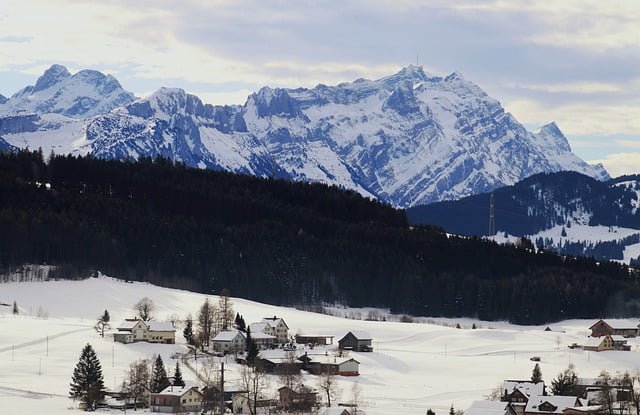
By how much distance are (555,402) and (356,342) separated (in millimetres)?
38135

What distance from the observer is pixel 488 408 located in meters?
87.9

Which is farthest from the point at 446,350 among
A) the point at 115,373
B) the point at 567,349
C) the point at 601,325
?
the point at 115,373

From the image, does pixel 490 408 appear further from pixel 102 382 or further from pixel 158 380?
pixel 102 382

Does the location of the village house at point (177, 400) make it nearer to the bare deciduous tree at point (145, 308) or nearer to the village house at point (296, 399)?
the village house at point (296, 399)

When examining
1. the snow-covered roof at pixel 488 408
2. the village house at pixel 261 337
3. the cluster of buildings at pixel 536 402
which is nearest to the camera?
the snow-covered roof at pixel 488 408

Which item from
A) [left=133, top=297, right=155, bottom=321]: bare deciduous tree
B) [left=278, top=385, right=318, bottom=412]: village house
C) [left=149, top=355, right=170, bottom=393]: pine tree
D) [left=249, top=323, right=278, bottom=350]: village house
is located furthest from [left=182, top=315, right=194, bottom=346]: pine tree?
[left=278, top=385, right=318, bottom=412]: village house

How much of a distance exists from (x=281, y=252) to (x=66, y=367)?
95600mm

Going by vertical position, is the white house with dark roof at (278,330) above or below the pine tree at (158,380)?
above

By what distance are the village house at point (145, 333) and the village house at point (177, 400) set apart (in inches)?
1168

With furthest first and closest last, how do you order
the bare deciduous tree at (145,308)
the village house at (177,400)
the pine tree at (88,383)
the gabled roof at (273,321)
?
the bare deciduous tree at (145,308) → the gabled roof at (273,321) → the village house at (177,400) → the pine tree at (88,383)

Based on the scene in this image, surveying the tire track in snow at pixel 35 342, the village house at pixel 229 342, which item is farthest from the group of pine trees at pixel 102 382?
the village house at pixel 229 342

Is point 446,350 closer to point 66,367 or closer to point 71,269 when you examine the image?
point 66,367

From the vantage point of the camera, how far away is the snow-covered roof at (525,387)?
317 ft

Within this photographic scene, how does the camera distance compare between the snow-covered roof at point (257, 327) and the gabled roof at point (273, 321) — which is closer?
the snow-covered roof at point (257, 327)
